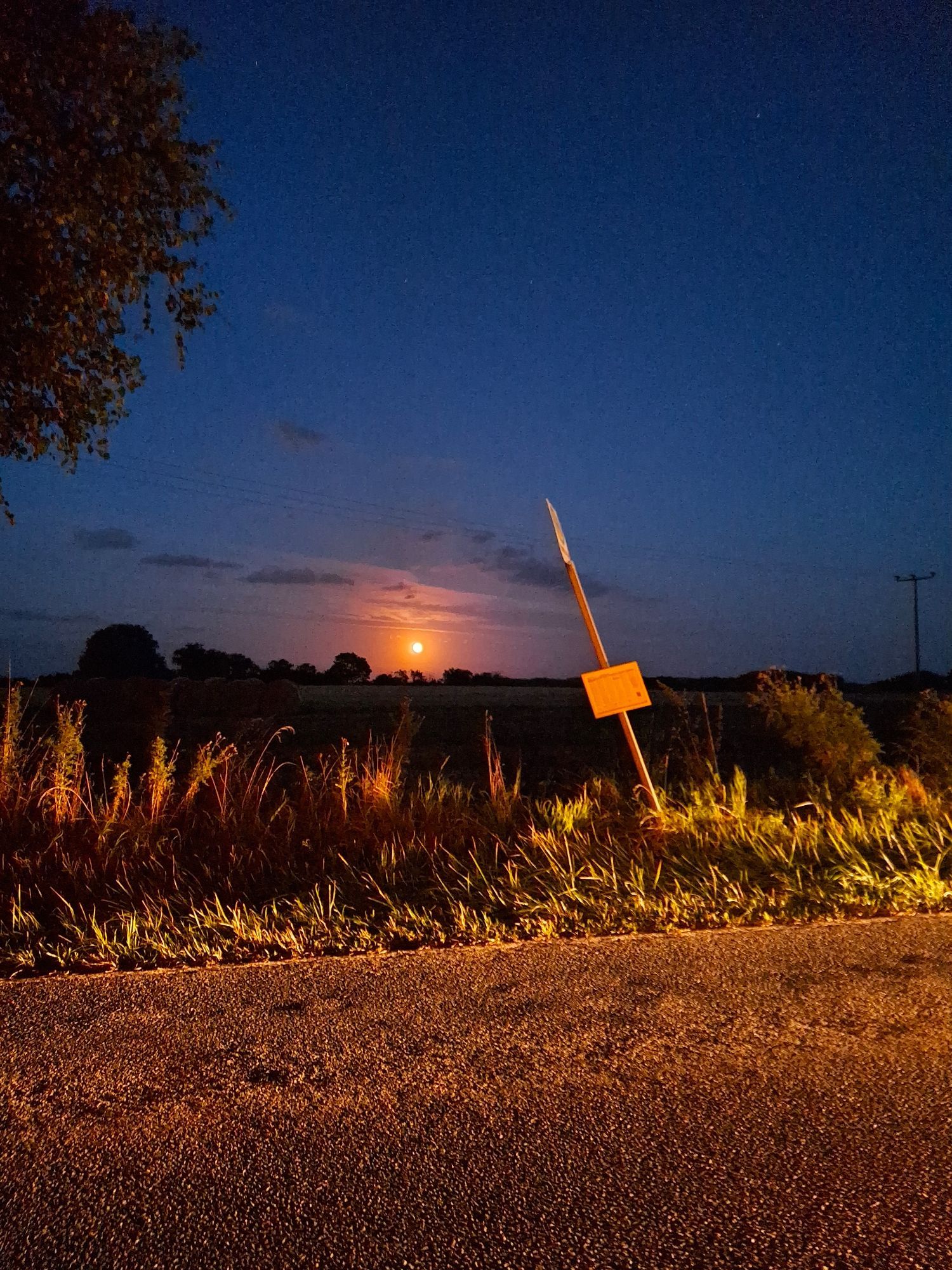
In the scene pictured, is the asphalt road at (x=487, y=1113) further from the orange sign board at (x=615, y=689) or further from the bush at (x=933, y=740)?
the bush at (x=933, y=740)

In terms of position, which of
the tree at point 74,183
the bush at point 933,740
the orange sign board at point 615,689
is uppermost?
the tree at point 74,183

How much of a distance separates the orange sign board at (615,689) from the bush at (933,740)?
10.2 ft

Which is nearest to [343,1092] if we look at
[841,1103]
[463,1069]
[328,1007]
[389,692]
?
[463,1069]

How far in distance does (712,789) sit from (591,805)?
95 centimetres

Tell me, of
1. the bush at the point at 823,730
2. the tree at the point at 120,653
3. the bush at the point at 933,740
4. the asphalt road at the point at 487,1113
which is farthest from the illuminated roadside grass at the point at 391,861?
the tree at the point at 120,653

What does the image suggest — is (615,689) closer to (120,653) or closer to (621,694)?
(621,694)

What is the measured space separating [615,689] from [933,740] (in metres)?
3.52

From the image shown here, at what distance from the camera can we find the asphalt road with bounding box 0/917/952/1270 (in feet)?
7.97

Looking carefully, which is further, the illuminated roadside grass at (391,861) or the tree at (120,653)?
the tree at (120,653)

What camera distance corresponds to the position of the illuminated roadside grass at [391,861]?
4844 mm

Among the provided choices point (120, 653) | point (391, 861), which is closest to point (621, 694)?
point (391, 861)

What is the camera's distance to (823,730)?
8.27m

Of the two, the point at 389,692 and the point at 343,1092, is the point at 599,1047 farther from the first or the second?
the point at 389,692

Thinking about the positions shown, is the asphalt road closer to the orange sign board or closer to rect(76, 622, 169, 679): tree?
the orange sign board
